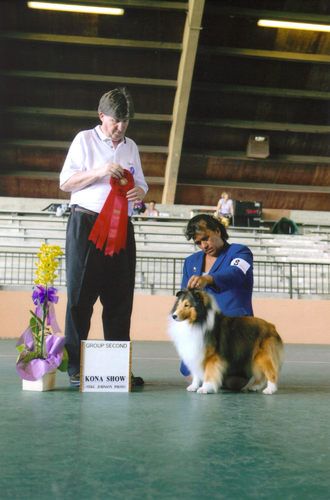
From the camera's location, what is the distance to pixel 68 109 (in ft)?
43.2

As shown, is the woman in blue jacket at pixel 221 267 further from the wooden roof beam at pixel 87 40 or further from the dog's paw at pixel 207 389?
the wooden roof beam at pixel 87 40

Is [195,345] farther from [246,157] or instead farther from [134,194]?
[246,157]

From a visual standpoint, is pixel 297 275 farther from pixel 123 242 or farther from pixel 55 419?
pixel 55 419

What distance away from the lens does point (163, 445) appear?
151 cm

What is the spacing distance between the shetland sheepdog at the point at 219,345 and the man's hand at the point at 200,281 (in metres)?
0.04

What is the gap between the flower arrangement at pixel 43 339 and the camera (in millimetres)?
2639

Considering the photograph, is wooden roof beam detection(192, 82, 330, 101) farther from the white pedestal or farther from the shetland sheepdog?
the white pedestal

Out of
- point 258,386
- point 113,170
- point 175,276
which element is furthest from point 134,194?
point 175,276

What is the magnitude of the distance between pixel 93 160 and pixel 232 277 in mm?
885

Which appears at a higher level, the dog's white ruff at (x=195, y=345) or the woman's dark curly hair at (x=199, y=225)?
the woman's dark curly hair at (x=199, y=225)

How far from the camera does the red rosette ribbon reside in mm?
2646

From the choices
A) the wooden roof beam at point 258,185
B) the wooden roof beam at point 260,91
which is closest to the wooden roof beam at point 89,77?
the wooden roof beam at point 260,91

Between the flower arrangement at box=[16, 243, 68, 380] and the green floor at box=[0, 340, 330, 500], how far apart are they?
14cm

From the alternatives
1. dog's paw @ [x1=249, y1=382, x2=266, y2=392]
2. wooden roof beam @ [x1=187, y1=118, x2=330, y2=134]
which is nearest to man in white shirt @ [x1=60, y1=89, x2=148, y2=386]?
dog's paw @ [x1=249, y1=382, x2=266, y2=392]
